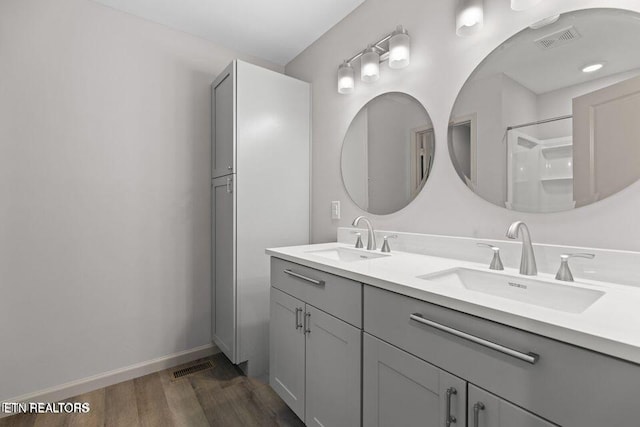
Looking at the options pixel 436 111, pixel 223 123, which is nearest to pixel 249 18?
pixel 223 123

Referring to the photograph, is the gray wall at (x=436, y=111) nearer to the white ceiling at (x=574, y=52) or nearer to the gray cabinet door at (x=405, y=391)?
the white ceiling at (x=574, y=52)

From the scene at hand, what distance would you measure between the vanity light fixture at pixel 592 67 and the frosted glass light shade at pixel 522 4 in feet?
1.00

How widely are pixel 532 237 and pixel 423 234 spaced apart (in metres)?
0.47

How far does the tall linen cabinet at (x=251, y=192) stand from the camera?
6.41 feet

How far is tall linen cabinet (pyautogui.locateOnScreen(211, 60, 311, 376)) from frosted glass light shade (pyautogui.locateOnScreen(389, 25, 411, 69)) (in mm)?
877


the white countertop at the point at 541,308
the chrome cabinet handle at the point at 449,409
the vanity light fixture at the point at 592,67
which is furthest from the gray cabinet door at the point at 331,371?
the vanity light fixture at the point at 592,67

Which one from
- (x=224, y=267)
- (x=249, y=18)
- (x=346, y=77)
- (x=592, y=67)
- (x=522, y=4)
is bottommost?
(x=224, y=267)

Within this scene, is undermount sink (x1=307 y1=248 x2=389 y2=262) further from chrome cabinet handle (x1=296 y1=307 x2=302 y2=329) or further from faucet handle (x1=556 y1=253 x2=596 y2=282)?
faucet handle (x1=556 y1=253 x2=596 y2=282)

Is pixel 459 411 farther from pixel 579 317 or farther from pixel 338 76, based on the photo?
pixel 338 76

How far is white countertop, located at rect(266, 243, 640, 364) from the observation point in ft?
1.80

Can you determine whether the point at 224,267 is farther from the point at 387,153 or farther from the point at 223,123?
the point at 387,153

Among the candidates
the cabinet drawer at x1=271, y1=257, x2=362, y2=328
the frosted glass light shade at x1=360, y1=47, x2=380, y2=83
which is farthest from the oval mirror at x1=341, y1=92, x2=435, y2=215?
the cabinet drawer at x1=271, y1=257, x2=362, y2=328

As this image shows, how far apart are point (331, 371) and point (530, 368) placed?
76 centimetres

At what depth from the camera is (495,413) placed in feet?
2.27
